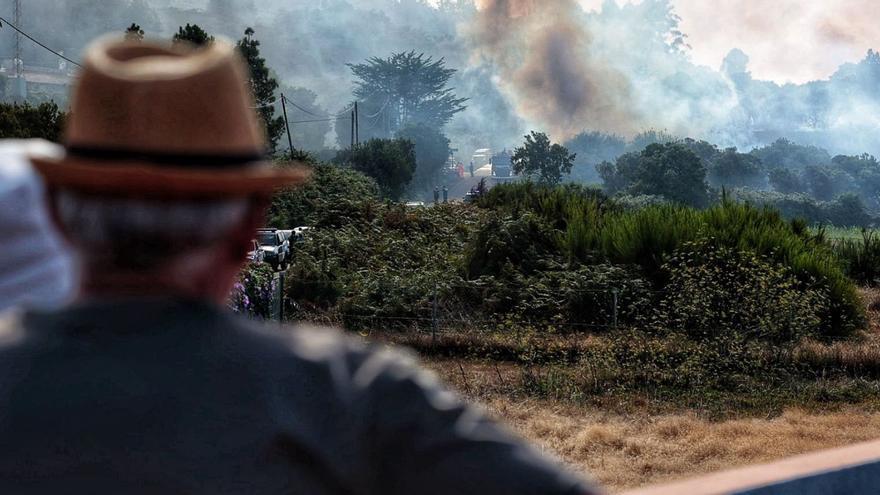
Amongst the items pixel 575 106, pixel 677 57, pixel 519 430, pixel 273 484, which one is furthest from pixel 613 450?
pixel 677 57

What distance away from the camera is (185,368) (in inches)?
45.3

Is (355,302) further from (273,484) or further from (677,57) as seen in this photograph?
(677,57)

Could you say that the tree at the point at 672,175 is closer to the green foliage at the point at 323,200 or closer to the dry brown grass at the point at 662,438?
the green foliage at the point at 323,200

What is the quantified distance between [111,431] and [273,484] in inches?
6.6

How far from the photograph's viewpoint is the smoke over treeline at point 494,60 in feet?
493

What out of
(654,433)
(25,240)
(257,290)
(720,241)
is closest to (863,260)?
(720,241)

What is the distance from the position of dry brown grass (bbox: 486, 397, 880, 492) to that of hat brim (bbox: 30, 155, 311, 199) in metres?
6.96

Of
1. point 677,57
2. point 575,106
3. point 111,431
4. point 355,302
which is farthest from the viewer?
point 677,57

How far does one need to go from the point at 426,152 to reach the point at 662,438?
308 feet

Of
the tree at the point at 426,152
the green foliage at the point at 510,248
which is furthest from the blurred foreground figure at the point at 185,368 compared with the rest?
the tree at the point at 426,152

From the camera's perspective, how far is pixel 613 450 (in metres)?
8.72

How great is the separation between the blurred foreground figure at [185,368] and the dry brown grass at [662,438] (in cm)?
691

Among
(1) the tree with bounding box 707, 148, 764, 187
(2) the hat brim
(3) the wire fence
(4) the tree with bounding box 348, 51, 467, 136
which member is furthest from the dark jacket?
(4) the tree with bounding box 348, 51, 467, 136

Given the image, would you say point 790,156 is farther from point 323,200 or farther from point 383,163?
point 323,200
